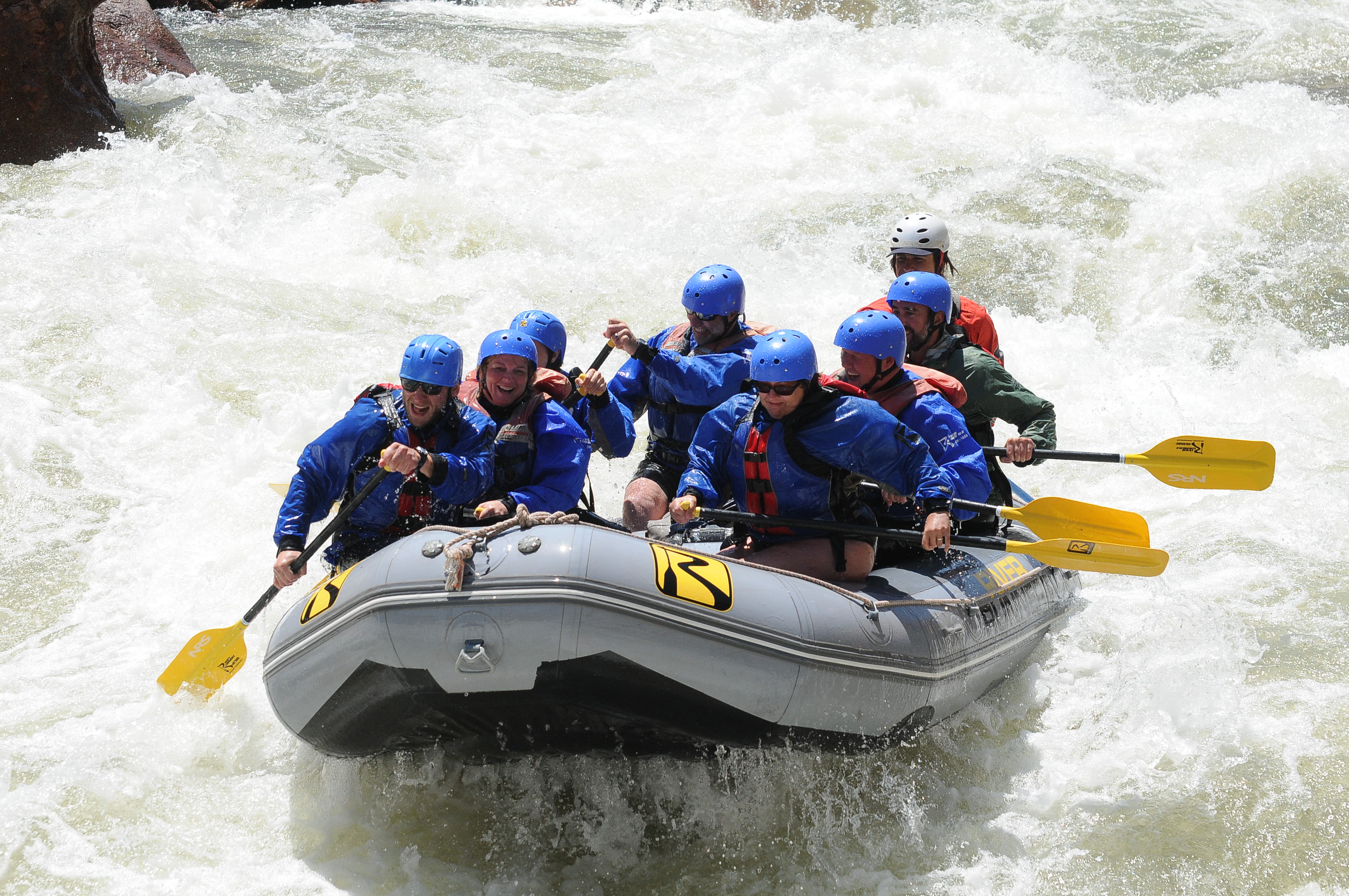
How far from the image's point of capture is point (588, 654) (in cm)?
344

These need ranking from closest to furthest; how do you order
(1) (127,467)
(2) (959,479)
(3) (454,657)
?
(3) (454,657)
(2) (959,479)
(1) (127,467)

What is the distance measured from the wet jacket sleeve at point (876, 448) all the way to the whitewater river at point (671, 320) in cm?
105

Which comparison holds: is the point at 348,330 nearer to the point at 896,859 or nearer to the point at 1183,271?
the point at 896,859

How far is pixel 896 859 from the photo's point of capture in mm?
4094

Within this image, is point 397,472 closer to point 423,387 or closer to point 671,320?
point 423,387

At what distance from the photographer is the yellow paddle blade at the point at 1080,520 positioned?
4.64m

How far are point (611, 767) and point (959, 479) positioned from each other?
5.55 ft

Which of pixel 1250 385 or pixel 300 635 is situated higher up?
pixel 300 635

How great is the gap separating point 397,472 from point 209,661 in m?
1.22

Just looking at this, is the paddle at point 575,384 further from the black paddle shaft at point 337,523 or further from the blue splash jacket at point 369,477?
the black paddle shaft at point 337,523

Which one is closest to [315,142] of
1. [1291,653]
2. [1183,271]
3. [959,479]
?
[1183,271]

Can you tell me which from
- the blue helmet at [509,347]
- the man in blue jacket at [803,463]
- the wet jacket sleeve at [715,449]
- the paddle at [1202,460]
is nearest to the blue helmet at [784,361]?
the man in blue jacket at [803,463]

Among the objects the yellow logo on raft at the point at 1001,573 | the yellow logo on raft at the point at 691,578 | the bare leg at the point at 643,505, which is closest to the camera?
the yellow logo on raft at the point at 691,578

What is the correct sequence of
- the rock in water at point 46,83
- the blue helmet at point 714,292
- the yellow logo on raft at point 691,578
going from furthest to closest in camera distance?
the rock in water at point 46,83 → the blue helmet at point 714,292 → the yellow logo on raft at point 691,578
